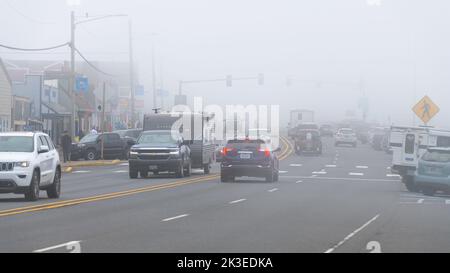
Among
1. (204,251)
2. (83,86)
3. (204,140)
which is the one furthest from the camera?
(83,86)

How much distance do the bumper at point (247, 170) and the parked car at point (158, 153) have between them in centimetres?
295

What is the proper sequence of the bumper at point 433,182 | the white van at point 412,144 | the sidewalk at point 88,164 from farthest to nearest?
the sidewalk at point 88,164 < the white van at point 412,144 < the bumper at point 433,182

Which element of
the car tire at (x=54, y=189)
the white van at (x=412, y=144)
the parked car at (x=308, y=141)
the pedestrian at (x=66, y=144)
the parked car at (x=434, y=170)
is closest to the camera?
the car tire at (x=54, y=189)

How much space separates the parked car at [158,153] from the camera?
3897cm

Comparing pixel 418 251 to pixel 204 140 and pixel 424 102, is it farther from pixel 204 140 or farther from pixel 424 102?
pixel 424 102

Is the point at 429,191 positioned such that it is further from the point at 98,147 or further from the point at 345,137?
the point at 345,137

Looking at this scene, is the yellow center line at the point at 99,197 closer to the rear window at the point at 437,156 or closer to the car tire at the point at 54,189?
the car tire at the point at 54,189

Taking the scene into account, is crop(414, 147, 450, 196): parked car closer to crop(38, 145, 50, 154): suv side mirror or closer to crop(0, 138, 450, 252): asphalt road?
crop(0, 138, 450, 252): asphalt road

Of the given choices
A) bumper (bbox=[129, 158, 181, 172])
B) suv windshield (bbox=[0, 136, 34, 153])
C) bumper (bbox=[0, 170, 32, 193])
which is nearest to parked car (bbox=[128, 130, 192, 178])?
bumper (bbox=[129, 158, 181, 172])

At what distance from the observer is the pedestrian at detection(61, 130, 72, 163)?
5388 centimetres

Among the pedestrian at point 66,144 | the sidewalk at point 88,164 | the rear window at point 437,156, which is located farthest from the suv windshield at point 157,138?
the pedestrian at point 66,144

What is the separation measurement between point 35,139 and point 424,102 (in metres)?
26.3
